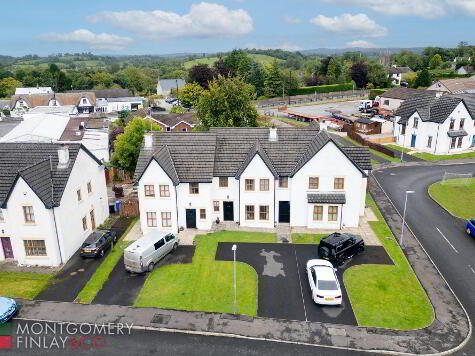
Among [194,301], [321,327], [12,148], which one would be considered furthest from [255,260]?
[12,148]

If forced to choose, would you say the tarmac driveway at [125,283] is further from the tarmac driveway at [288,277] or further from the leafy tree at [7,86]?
the leafy tree at [7,86]

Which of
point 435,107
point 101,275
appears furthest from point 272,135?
point 435,107

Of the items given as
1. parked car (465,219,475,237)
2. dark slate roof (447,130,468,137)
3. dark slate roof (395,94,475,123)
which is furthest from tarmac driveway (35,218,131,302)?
dark slate roof (447,130,468,137)

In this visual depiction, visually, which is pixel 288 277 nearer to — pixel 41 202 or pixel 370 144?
pixel 41 202

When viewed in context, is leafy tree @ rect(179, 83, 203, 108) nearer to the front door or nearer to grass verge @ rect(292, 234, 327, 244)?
grass verge @ rect(292, 234, 327, 244)

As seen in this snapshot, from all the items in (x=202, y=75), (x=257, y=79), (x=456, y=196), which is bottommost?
(x=456, y=196)

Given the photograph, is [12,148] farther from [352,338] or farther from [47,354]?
[352,338]
